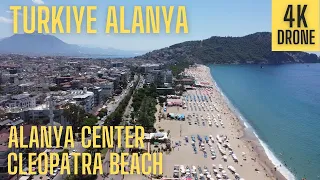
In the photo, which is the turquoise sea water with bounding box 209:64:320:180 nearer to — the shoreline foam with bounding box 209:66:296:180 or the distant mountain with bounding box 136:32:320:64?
the shoreline foam with bounding box 209:66:296:180

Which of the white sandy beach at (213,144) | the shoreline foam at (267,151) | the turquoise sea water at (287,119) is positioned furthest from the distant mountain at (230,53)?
the shoreline foam at (267,151)

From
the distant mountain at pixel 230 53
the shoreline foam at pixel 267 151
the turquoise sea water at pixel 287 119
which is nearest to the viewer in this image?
the shoreline foam at pixel 267 151

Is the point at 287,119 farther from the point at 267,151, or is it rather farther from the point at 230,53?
the point at 230,53

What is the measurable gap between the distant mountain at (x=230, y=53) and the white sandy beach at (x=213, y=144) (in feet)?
264

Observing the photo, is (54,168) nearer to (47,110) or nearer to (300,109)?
(47,110)

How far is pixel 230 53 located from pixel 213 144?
115341mm

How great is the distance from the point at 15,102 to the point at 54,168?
15836 mm

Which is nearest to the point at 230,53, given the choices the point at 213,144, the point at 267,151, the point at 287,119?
the point at 287,119

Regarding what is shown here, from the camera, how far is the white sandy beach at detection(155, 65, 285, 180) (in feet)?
67.5

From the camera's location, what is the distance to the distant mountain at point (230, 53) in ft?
410

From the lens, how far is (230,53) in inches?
5369

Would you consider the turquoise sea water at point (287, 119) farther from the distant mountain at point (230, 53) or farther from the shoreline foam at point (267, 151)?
the distant mountain at point (230, 53)

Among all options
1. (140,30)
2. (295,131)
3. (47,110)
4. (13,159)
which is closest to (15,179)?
(13,159)

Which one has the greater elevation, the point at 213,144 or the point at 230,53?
the point at 230,53
